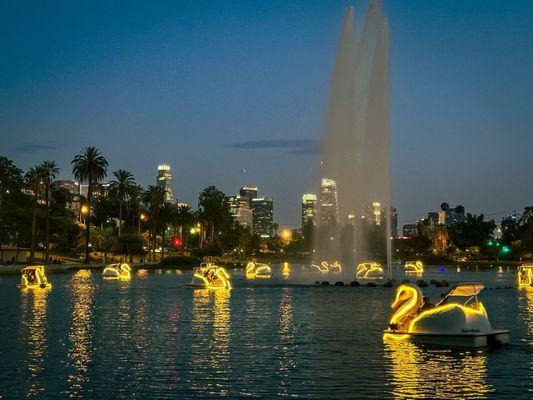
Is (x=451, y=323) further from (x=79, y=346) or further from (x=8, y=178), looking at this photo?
(x=8, y=178)

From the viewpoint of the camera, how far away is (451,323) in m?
25.9

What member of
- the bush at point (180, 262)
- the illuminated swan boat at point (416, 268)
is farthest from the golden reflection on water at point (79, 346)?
the bush at point (180, 262)

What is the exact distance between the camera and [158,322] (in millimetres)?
35094

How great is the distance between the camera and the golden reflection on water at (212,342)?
19700 mm

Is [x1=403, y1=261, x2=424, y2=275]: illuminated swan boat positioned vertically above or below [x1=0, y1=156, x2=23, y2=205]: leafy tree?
below

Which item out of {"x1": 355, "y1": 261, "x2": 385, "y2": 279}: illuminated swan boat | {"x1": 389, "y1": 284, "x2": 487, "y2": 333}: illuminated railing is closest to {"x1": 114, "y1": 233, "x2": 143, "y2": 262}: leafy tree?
{"x1": 355, "y1": 261, "x2": 385, "y2": 279}: illuminated swan boat

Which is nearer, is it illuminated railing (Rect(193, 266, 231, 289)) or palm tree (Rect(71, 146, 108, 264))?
illuminated railing (Rect(193, 266, 231, 289))

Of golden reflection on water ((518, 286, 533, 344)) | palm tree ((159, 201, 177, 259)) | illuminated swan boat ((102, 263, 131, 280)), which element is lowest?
golden reflection on water ((518, 286, 533, 344))

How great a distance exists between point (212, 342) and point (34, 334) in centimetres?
780

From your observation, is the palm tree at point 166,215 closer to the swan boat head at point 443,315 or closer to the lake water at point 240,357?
the lake water at point 240,357

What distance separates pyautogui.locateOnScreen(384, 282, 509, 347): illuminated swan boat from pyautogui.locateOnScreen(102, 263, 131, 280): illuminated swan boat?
210ft

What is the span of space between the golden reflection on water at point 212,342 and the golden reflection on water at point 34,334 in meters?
4.23

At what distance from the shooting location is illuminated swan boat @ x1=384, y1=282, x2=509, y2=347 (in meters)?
25.7

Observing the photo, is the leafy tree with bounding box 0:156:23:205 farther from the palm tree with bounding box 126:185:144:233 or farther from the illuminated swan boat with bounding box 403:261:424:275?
the illuminated swan boat with bounding box 403:261:424:275
